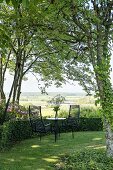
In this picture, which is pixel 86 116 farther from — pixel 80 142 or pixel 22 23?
pixel 22 23

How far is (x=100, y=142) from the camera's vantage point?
1452 centimetres

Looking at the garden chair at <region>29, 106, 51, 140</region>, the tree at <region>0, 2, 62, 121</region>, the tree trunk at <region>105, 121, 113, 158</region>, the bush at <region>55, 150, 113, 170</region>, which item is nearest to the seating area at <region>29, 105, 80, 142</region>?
the garden chair at <region>29, 106, 51, 140</region>

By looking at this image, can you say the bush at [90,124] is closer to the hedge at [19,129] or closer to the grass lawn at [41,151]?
the hedge at [19,129]

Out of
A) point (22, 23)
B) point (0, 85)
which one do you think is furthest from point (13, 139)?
point (0, 85)

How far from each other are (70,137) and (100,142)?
2071mm

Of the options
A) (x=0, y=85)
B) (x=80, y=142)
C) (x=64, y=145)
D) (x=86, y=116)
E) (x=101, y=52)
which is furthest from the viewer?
(x=0, y=85)

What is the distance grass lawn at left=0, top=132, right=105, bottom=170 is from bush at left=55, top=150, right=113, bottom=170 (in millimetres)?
435

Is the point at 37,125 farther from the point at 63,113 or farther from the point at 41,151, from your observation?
the point at 63,113

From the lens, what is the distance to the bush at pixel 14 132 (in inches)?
484

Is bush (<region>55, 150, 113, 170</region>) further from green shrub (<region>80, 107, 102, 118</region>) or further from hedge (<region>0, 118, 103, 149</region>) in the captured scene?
green shrub (<region>80, 107, 102, 118</region>)

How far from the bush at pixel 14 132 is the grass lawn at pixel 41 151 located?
28 centimetres

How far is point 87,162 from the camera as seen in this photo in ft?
29.9

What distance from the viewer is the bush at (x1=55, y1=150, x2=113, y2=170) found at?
866cm

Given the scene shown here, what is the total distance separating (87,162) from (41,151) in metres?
3.52
